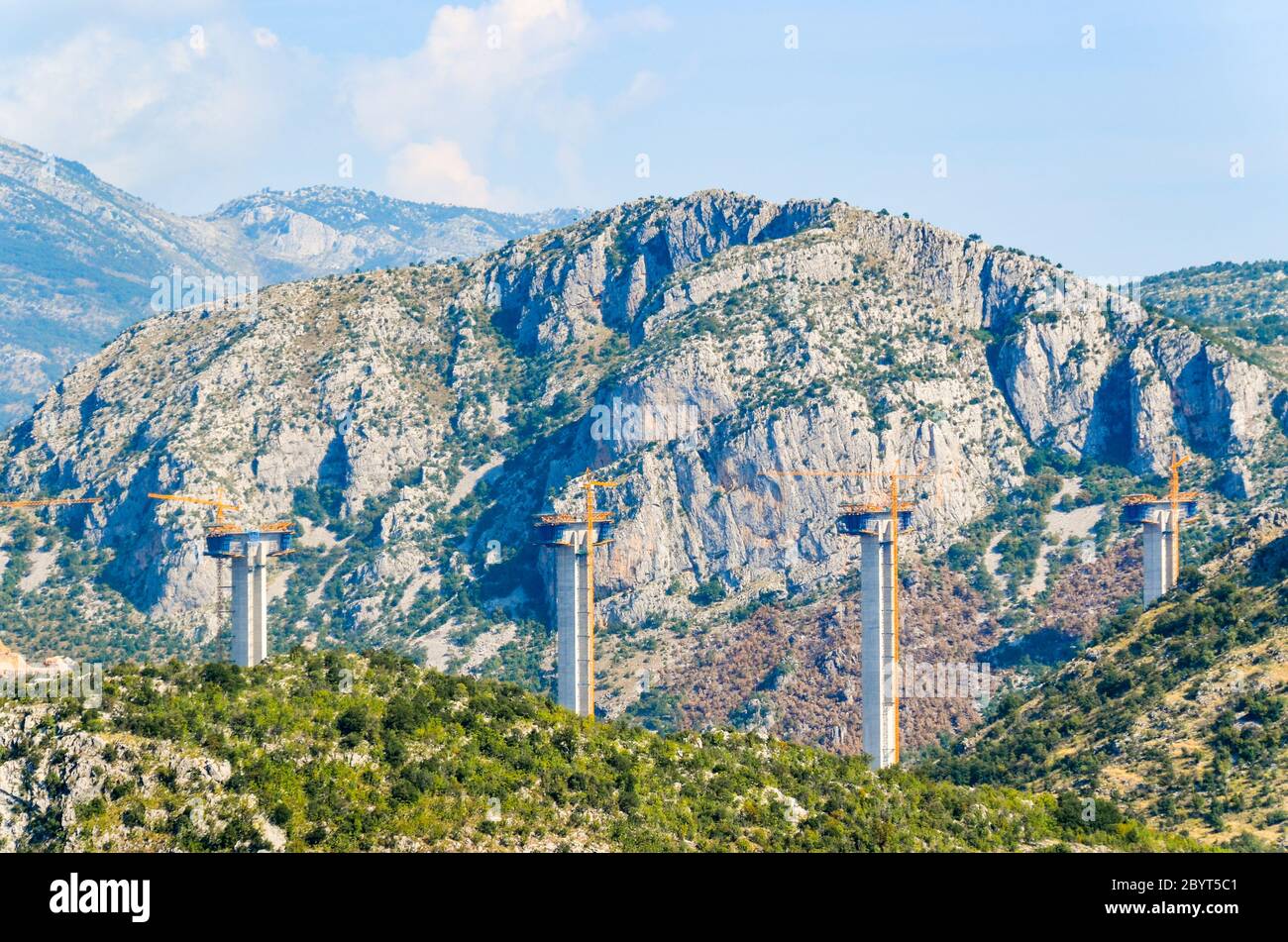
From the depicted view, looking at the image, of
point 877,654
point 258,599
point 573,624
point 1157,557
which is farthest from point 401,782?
point 1157,557

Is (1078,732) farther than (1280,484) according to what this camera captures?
No

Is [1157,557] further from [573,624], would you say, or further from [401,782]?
[401,782]

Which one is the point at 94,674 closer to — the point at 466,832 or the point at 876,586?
the point at 466,832

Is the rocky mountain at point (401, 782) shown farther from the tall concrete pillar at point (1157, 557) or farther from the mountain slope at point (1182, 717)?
the tall concrete pillar at point (1157, 557)

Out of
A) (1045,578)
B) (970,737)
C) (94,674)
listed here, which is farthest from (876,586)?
(94,674)

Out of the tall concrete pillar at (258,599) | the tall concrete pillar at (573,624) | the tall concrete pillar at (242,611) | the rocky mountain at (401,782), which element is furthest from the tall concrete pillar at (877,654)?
the rocky mountain at (401,782)
